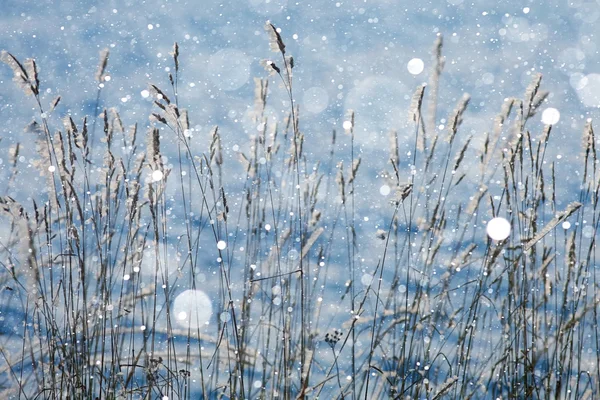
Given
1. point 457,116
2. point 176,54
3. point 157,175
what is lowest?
point 157,175

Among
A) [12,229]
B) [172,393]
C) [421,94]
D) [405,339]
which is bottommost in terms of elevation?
[172,393]

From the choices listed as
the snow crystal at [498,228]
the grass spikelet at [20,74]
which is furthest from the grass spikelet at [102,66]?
the snow crystal at [498,228]

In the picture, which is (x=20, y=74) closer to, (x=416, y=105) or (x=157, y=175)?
(x=157, y=175)

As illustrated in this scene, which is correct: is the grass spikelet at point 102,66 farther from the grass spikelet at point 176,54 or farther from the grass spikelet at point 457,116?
the grass spikelet at point 457,116

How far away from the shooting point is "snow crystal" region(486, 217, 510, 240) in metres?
1.88

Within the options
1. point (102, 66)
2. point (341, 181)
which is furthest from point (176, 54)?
point (341, 181)

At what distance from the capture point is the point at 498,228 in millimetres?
1908

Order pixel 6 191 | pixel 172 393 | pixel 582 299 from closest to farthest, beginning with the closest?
pixel 172 393 < pixel 582 299 < pixel 6 191

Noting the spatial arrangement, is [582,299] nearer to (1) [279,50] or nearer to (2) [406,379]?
(2) [406,379]

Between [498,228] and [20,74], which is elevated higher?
[20,74]

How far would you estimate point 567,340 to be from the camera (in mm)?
1747

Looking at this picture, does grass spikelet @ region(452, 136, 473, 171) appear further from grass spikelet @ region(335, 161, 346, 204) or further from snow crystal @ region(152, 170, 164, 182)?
snow crystal @ region(152, 170, 164, 182)

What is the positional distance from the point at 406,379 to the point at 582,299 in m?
0.60

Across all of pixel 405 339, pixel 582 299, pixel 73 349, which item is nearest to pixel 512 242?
pixel 582 299
